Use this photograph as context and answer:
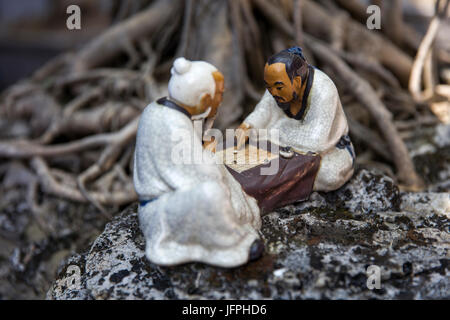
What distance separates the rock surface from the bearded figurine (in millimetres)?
231

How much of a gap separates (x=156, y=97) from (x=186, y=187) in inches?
82.5

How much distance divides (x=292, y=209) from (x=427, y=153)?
194 cm

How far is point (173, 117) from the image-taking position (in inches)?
82.6

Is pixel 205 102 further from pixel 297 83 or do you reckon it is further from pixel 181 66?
pixel 297 83

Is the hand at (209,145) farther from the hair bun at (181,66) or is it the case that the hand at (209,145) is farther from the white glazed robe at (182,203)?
the hair bun at (181,66)

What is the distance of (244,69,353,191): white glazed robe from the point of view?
251cm

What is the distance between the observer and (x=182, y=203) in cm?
205

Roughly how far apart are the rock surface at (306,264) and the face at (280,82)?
0.67 meters

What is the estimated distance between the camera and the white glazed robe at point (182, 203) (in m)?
2.05

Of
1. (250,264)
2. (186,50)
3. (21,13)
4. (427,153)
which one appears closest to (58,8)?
(21,13)

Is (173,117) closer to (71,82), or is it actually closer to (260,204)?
(260,204)
